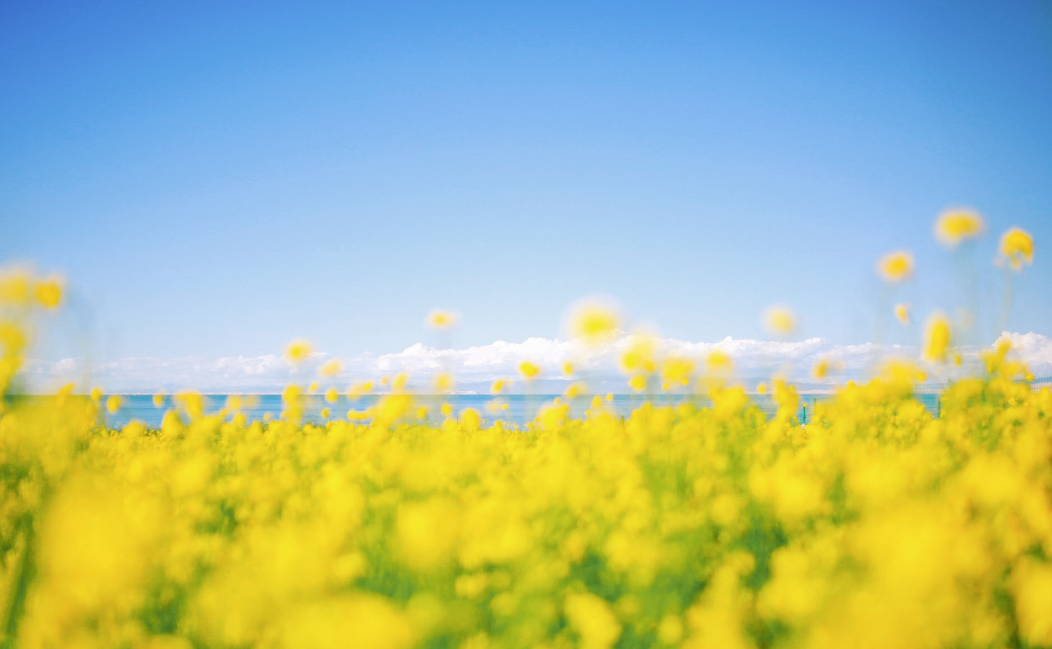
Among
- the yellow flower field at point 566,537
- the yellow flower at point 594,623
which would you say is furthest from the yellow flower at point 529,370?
the yellow flower at point 594,623

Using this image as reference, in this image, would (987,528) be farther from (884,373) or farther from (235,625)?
(235,625)

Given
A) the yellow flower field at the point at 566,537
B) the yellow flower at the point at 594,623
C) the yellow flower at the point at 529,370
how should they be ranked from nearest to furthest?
1. the yellow flower field at the point at 566,537
2. the yellow flower at the point at 594,623
3. the yellow flower at the point at 529,370

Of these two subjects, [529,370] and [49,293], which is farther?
[529,370]

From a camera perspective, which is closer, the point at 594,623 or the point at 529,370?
the point at 594,623

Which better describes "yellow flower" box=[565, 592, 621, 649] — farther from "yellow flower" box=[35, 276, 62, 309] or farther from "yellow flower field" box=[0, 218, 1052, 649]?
"yellow flower" box=[35, 276, 62, 309]

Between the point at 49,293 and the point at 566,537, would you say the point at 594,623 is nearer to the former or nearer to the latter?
the point at 566,537

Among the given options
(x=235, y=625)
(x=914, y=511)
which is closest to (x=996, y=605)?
(x=914, y=511)

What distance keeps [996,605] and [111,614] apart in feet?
8.61

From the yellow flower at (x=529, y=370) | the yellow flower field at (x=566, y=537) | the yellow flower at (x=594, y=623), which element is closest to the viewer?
the yellow flower field at (x=566, y=537)

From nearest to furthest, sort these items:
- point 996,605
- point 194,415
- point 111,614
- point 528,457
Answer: point 111,614, point 996,605, point 528,457, point 194,415

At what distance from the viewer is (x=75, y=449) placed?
2193 mm

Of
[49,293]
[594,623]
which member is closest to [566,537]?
[594,623]

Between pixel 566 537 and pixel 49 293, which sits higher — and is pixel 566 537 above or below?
below

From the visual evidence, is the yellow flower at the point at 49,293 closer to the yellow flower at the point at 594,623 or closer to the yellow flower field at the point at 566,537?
the yellow flower field at the point at 566,537
